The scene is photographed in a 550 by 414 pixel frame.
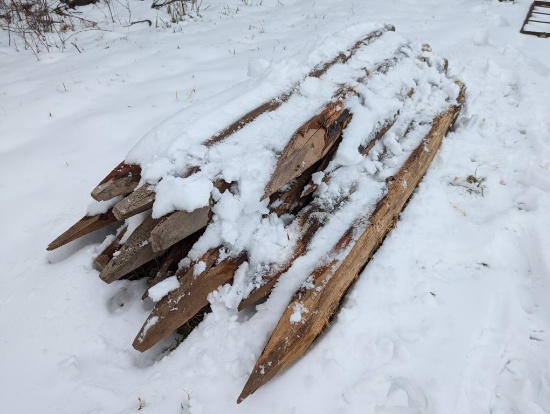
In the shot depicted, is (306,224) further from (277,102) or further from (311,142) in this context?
(277,102)

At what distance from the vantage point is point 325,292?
1917 mm

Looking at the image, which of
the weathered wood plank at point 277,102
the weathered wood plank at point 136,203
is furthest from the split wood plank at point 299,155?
the weathered wood plank at point 277,102

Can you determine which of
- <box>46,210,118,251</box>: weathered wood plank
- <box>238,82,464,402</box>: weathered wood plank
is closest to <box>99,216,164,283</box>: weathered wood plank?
<box>46,210,118,251</box>: weathered wood plank

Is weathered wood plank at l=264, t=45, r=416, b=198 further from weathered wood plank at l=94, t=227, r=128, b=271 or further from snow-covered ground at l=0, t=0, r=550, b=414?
weathered wood plank at l=94, t=227, r=128, b=271

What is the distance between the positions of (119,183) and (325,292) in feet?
4.32

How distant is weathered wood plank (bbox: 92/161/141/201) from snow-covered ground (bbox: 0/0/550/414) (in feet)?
1.72

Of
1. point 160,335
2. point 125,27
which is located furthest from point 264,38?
point 160,335

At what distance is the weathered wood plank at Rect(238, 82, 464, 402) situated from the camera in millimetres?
1748

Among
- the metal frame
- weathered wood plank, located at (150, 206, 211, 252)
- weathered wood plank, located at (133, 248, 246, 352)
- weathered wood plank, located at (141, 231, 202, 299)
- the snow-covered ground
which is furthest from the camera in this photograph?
the metal frame

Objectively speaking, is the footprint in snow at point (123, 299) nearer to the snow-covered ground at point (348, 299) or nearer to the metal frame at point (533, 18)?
the snow-covered ground at point (348, 299)

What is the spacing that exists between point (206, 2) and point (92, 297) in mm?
7322

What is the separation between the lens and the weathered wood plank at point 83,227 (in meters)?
2.33

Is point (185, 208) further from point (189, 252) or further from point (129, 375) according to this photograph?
point (129, 375)

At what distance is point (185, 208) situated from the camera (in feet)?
6.23
